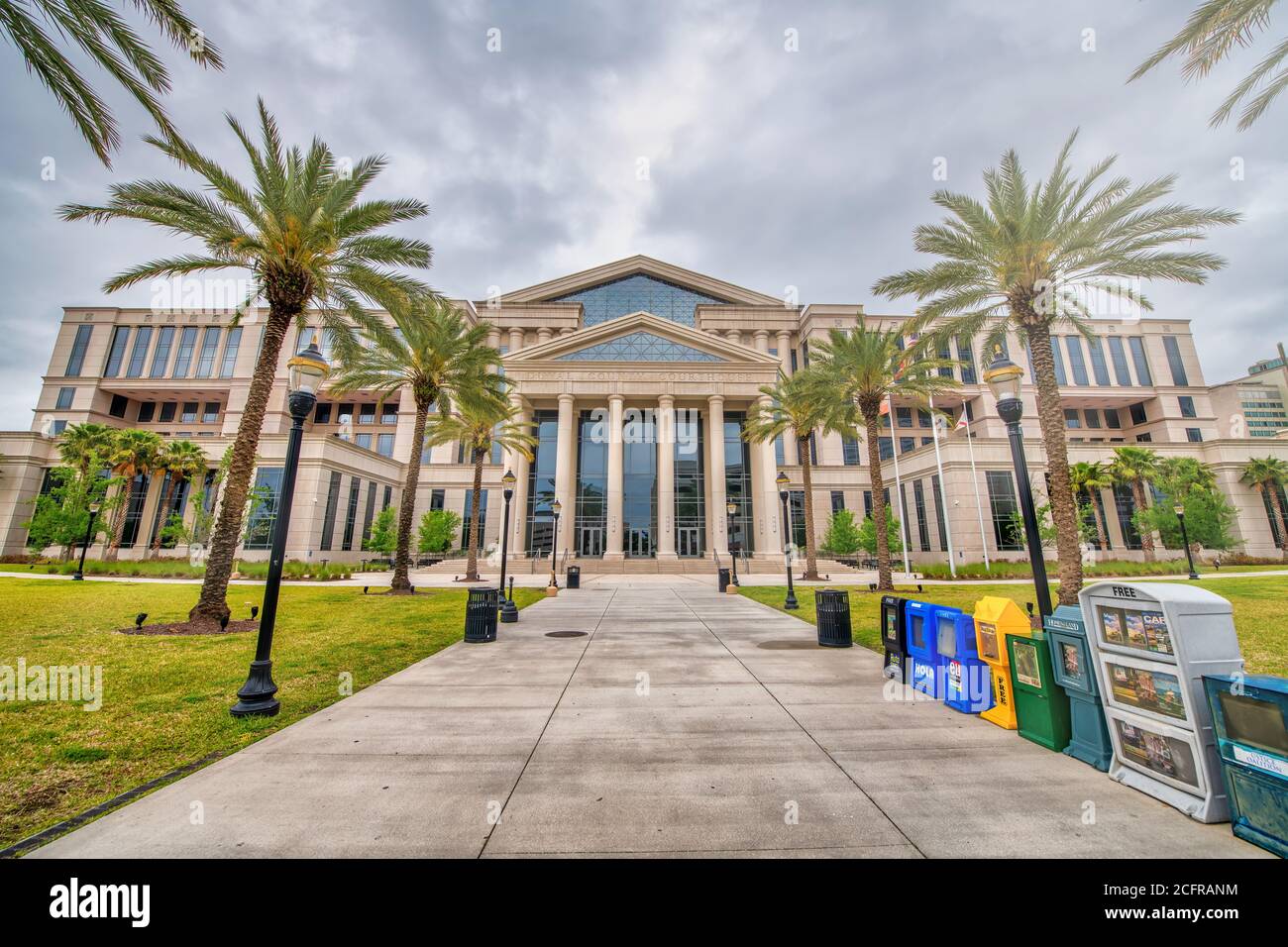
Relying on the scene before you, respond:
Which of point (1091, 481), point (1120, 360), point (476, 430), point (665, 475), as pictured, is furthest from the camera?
point (1120, 360)

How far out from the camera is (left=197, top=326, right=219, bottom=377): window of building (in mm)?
53188

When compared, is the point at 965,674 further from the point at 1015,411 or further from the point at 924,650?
the point at 1015,411

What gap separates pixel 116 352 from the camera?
52906 mm

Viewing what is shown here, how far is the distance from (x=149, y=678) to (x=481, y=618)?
495 centimetres

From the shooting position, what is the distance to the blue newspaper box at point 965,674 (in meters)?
5.87

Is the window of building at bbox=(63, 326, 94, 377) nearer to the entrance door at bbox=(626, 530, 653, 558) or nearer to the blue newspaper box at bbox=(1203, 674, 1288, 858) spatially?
the entrance door at bbox=(626, 530, 653, 558)

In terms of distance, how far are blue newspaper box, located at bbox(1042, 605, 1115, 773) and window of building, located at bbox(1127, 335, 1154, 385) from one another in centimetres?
6943

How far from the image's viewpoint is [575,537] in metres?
41.8

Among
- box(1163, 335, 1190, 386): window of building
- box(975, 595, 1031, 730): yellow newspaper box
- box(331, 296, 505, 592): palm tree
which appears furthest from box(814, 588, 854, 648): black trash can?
box(1163, 335, 1190, 386): window of building

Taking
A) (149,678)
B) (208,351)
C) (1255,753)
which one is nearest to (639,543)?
(149,678)
